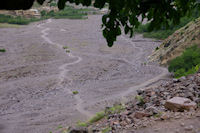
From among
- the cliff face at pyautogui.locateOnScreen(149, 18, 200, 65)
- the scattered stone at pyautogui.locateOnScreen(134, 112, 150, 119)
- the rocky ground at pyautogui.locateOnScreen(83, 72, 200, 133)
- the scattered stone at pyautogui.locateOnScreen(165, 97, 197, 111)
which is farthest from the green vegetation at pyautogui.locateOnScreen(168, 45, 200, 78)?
the scattered stone at pyautogui.locateOnScreen(134, 112, 150, 119)

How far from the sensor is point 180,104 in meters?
6.20

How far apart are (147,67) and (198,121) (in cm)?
1313

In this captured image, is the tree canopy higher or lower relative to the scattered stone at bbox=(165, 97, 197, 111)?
higher

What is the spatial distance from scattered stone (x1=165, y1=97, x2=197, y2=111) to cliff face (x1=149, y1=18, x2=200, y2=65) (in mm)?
11685

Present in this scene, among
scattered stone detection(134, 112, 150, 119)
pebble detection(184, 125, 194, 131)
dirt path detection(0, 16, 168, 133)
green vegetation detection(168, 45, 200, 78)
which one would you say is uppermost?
pebble detection(184, 125, 194, 131)

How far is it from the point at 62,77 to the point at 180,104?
36.7 ft

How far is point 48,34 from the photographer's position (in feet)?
107

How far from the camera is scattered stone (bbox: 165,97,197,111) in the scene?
6091mm

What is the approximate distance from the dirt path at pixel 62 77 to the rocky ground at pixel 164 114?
113 inches

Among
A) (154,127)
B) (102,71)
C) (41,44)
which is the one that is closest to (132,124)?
(154,127)

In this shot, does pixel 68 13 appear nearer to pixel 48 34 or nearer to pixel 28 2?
pixel 48 34

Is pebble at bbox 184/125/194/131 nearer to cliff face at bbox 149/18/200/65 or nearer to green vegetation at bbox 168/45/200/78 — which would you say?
green vegetation at bbox 168/45/200/78

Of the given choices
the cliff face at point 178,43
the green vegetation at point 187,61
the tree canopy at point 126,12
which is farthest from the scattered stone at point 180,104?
the cliff face at point 178,43

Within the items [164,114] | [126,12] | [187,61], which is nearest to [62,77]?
[187,61]
